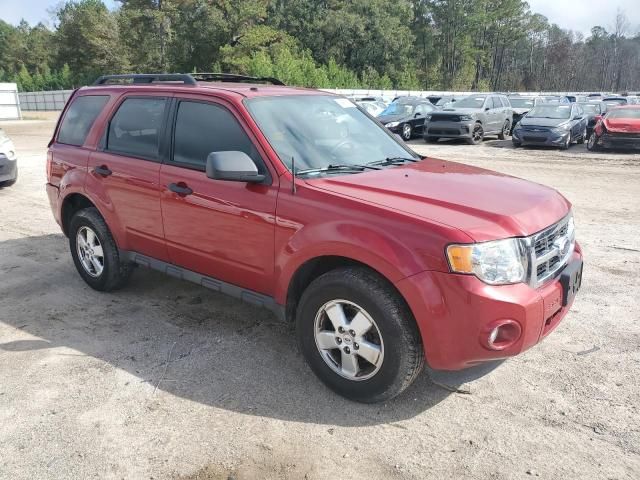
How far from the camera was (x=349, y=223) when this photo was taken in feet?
10.2

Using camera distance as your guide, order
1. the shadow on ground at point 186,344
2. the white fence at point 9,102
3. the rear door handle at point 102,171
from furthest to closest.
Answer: the white fence at point 9,102
the rear door handle at point 102,171
the shadow on ground at point 186,344

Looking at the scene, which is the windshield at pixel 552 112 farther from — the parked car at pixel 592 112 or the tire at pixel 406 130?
the tire at pixel 406 130

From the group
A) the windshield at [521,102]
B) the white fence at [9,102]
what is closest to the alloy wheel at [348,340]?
the windshield at [521,102]

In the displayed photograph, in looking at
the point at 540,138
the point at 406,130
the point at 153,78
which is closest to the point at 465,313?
the point at 153,78

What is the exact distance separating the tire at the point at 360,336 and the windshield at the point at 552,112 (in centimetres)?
1803

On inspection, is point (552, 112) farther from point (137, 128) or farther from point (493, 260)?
point (493, 260)

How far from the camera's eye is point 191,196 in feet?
13.0

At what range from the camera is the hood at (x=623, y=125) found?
16.8 m

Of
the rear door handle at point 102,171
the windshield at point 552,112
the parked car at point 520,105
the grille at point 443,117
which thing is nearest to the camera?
the rear door handle at point 102,171

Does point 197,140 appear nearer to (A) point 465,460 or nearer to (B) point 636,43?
(A) point 465,460

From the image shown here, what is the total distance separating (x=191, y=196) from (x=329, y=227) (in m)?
1.28

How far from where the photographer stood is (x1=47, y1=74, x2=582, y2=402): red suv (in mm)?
2855

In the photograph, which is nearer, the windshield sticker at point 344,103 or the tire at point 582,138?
the windshield sticker at point 344,103

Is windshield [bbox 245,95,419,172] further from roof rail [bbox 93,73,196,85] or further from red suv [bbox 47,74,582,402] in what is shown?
roof rail [bbox 93,73,196,85]
